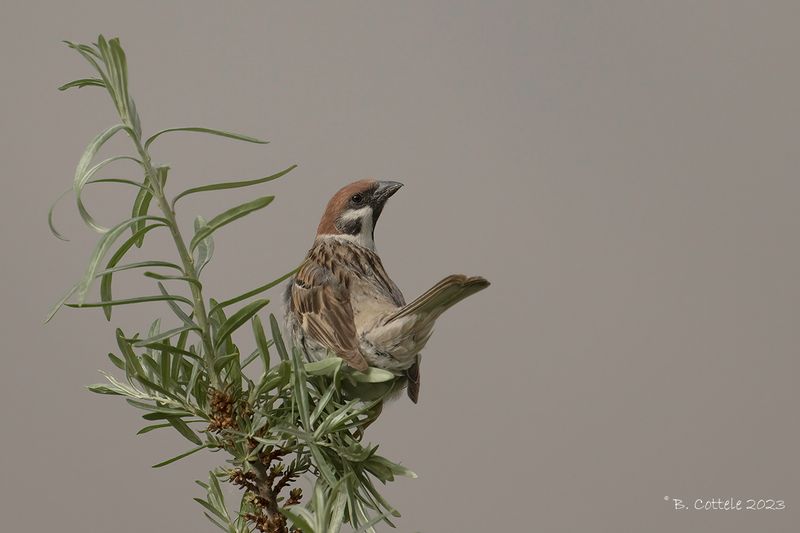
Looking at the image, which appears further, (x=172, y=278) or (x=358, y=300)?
(x=358, y=300)

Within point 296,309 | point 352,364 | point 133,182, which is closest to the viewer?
point 133,182

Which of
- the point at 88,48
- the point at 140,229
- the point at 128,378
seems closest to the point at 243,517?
the point at 128,378

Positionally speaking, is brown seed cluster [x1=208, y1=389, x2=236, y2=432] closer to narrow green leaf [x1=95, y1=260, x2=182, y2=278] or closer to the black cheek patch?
narrow green leaf [x1=95, y1=260, x2=182, y2=278]

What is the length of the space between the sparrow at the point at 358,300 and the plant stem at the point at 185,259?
37 centimetres

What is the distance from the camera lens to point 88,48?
82.5 inches

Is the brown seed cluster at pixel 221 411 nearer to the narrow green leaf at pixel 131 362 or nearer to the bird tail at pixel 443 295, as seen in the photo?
the narrow green leaf at pixel 131 362

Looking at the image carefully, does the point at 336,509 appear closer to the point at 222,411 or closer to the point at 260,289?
the point at 222,411

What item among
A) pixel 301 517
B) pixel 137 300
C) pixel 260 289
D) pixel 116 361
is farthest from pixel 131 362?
pixel 301 517

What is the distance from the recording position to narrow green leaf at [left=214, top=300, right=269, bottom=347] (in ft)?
6.98

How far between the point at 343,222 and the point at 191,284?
0.76 metres

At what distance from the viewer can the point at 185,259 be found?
2.15 meters

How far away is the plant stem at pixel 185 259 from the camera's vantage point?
6.95 ft

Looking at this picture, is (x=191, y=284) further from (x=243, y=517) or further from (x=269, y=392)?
(x=243, y=517)

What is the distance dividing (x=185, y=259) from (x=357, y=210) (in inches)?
30.6
